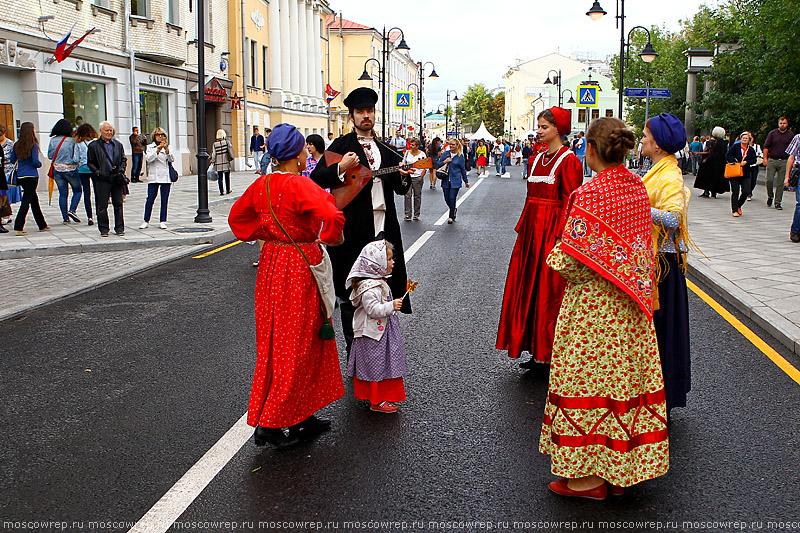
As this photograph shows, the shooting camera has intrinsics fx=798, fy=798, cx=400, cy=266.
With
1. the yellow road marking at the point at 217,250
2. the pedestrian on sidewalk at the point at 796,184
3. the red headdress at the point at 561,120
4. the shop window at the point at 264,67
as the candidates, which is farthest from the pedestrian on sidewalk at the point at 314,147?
the shop window at the point at 264,67

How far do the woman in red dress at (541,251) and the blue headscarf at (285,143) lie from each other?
208 cm

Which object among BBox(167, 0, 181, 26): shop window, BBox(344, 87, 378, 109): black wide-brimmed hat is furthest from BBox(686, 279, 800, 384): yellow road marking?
BBox(167, 0, 181, 26): shop window

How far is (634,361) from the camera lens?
3.74 meters

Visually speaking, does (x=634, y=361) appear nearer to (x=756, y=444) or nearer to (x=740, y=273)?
(x=756, y=444)

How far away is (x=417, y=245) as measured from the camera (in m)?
13.2

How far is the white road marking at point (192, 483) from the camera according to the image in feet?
11.7

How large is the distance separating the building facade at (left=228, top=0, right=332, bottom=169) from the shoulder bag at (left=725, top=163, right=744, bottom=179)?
2317cm

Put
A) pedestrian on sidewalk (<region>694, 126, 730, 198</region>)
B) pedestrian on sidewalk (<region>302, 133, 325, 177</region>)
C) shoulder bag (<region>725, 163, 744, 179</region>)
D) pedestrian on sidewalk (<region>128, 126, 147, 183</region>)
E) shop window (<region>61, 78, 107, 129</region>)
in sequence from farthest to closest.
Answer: pedestrian on sidewalk (<region>128, 126, 147, 183</region>) < shop window (<region>61, 78, 107, 129</region>) < pedestrian on sidewalk (<region>694, 126, 730, 198</region>) < shoulder bag (<region>725, 163, 744, 179</region>) < pedestrian on sidewalk (<region>302, 133, 325, 177</region>)

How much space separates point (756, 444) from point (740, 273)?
18.8 ft

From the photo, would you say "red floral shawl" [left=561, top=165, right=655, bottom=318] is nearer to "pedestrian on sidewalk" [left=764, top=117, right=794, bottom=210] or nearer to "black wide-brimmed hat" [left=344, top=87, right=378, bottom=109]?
"black wide-brimmed hat" [left=344, top=87, right=378, bottom=109]

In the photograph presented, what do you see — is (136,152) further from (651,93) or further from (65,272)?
(65,272)

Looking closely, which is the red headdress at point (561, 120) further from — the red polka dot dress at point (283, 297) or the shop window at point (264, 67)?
the shop window at point (264, 67)

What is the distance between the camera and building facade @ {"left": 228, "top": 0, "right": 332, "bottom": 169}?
3804 centimetres

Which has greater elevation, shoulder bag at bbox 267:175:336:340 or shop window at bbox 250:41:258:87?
shop window at bbox 250:41:258:87
